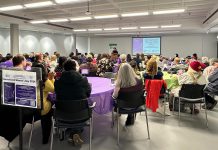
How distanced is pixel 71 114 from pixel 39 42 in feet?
43.7

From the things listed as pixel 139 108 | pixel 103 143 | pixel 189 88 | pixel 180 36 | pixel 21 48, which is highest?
pixel 180 36

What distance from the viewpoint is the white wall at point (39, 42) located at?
12344 mm

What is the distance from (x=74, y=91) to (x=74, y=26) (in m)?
11.7

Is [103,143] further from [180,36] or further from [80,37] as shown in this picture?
[80,37]

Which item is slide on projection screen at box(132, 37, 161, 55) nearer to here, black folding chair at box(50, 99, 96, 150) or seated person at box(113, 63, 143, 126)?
seated person at box(113, 63, 143, 126)

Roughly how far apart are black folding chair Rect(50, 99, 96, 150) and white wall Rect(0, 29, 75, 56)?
37.5 feet

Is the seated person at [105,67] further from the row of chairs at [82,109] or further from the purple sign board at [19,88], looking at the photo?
the purple sign board at [19,88]

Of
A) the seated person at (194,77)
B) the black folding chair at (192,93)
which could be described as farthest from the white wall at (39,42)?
the black folding chair at (192,93)

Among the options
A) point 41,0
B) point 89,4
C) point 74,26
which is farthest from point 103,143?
point 74,26

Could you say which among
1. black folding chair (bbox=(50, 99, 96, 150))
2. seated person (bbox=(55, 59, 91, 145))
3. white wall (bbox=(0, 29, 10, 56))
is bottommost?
black folding chair (bbox=(50, 99, 96, 150))

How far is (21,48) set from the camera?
43.2 feet

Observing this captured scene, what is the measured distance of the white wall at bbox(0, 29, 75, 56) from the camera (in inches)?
486

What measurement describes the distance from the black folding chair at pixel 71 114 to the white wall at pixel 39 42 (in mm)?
11417

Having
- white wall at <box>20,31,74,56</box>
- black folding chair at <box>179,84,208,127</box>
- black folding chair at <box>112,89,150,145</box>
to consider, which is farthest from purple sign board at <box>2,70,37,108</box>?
white wall at <box>20,31,74,56</box>
